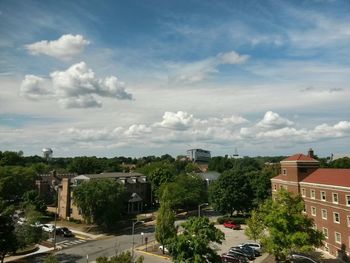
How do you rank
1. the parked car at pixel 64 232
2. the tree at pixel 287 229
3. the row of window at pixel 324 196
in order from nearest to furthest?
the tree at pixel 287 229, the row of window at pixel 324 196, the parked car at pixel 64 232

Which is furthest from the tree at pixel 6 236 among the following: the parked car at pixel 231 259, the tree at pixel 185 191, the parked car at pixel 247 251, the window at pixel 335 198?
the window at pixel 335 198

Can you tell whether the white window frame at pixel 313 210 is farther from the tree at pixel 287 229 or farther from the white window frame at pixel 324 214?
the tree at pixel 287 229

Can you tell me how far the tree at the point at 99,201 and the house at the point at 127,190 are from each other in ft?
29.4

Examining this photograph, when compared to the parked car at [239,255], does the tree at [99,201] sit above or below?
above

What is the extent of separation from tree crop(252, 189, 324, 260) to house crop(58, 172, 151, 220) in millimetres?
40816

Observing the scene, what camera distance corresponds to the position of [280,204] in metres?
42.8

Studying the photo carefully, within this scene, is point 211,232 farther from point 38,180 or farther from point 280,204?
point 38,180

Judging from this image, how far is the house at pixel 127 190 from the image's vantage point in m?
78.1

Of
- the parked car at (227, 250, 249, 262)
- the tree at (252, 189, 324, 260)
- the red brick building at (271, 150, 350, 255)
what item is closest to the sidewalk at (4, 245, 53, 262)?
the parked car at (227, 250, 249, 262)

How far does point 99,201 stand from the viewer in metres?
63.5

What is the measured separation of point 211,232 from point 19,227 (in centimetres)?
2891

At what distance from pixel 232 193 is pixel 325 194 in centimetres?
2417

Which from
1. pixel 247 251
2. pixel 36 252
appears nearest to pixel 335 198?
pixel 247 251

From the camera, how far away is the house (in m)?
78.1
